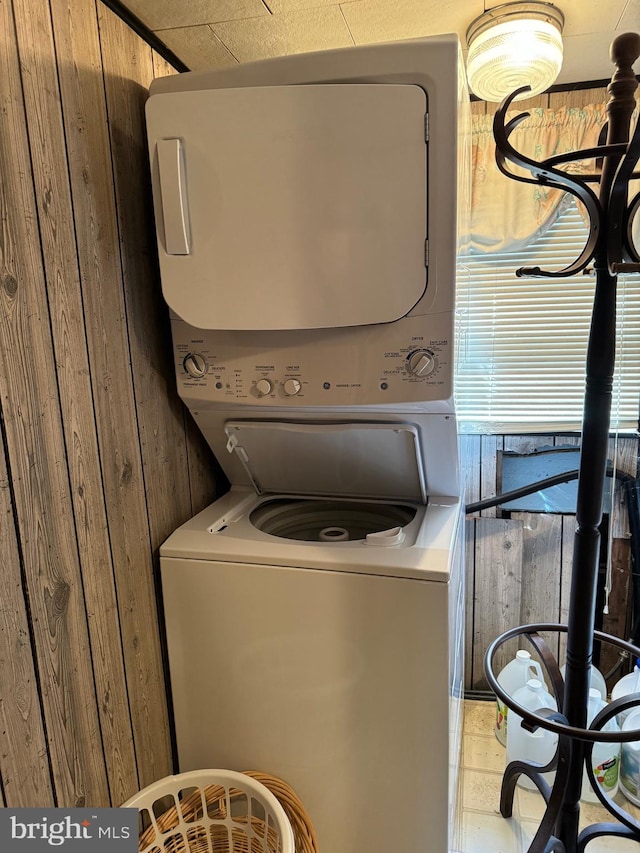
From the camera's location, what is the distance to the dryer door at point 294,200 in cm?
119

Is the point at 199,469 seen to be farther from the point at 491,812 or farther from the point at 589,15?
the point at 589,15

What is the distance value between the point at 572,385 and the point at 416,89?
127 centimetres

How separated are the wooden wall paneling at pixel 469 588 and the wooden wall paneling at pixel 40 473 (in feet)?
4.78

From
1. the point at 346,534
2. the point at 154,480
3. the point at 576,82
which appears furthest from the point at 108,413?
the point at 576,82

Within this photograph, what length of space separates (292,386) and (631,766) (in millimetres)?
1681

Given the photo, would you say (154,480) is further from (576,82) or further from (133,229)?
(576,82)

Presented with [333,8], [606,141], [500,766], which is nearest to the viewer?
[606,141]

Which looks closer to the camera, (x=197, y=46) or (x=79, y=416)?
(x=79, y=416)

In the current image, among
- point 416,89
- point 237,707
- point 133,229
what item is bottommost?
point 237,707

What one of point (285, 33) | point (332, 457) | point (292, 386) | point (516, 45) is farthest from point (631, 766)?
point (285, 33)

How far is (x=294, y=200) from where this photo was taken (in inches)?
48.8

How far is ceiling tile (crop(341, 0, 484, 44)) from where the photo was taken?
1.36 metres

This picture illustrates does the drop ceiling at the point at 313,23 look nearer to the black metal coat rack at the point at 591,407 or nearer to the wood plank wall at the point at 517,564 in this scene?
the black metal coat rack at the point at 591,407

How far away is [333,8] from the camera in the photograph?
137 centimetres
